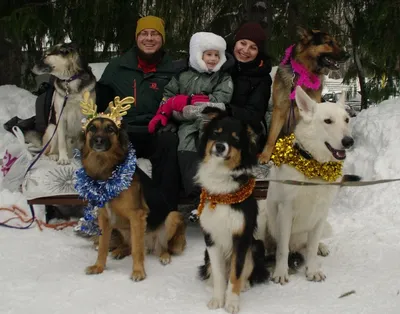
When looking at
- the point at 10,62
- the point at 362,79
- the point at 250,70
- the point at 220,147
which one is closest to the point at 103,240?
the point at 220,147

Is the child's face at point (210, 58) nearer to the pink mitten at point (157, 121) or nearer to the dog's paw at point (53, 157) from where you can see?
the pink mitten at point (157, 121)

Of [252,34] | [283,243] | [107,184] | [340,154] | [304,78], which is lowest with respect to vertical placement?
[283,243]

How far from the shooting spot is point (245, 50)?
4035 mm

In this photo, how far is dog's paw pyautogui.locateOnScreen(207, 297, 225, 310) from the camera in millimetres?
2646

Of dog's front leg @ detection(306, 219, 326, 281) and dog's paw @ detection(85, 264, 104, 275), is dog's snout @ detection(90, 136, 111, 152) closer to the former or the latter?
dog's paw @ detection(85, 264, 104, 275)

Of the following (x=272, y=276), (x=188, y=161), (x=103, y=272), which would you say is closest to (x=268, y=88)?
(x=188, y=161)

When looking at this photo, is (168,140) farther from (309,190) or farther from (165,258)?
(309,190)

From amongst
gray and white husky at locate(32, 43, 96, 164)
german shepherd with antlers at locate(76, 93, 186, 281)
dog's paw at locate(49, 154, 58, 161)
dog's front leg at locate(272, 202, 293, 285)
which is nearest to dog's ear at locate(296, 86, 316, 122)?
dog's front leg at locate(272, 202, 293, 285)

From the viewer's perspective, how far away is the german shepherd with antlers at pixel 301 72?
392cm

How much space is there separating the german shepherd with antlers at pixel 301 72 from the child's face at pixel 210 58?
0.64 metres

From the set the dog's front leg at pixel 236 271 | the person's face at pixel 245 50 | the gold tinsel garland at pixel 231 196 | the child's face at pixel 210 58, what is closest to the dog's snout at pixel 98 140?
the gold tinsel garland at pixel 231 196

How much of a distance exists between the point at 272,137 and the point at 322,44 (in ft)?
3.12

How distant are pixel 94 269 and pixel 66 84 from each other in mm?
1955

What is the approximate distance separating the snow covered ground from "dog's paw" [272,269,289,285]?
49 mm
